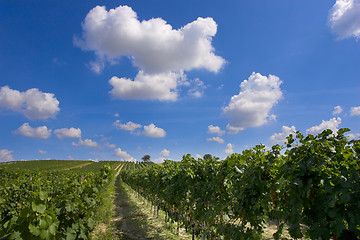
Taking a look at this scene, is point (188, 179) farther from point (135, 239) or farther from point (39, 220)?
point (39, 220)

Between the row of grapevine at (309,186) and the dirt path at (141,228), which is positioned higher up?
the row of grapevine at (309,186)

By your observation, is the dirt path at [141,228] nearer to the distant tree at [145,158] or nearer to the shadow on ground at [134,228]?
the shadow on ground at [134,228]

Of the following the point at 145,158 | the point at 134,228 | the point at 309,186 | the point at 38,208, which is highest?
the point at 309,186

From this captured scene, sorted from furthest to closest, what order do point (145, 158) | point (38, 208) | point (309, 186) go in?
point (145, 158) → point (38, 208) → point (309, 186)

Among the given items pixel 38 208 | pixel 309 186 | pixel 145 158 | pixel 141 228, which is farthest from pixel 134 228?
pixel 145 158

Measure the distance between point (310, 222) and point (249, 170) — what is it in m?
1.01

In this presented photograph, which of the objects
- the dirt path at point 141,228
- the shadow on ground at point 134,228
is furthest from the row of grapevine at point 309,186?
the shadow on ground at point 134,228

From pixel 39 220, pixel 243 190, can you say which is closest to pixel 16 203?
pixel 39 220

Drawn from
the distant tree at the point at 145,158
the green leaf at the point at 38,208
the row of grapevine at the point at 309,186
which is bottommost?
the distant tree at the point at 145,158

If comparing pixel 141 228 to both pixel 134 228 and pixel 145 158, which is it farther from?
pixel 145 158

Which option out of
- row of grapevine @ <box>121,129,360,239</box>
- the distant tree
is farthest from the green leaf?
the distant tree

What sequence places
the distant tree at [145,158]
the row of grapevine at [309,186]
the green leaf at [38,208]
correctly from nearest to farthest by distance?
the row of grapevine at [309,186] → the green leaf at [38,208] → the distant tree at [145,158]

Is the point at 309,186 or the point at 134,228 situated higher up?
the point at 309,186

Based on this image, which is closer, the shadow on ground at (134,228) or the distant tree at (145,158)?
the shadow on ground at (134,228)
